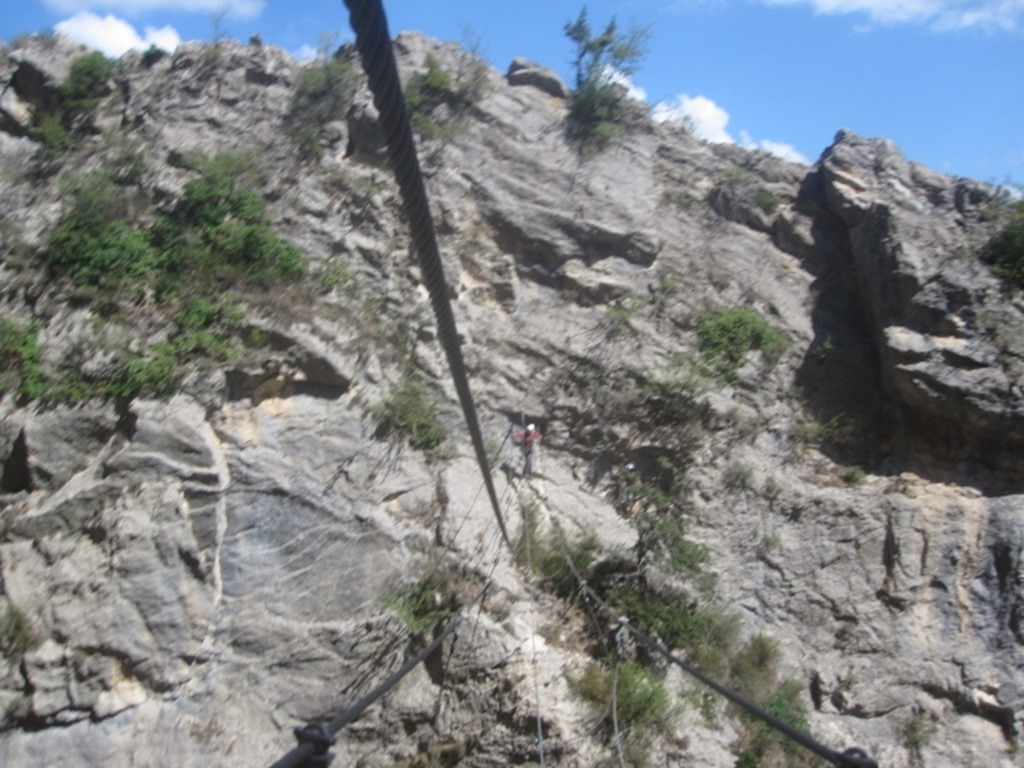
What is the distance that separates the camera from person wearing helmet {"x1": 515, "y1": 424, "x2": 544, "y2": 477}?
424 inches

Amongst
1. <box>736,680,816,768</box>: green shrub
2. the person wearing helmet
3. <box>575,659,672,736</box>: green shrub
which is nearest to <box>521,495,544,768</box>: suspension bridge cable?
<box>575,659,672,736</box>: green shrub

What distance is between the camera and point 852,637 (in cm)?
972

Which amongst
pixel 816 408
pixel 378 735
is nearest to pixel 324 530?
pixel 378 735

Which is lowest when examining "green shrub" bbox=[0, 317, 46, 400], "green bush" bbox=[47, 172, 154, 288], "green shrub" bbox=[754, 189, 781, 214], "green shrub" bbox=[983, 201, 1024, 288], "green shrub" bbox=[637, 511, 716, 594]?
"green shrub" bbox=[637, 511, 716, 594]

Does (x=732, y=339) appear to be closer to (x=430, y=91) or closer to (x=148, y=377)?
(x=430, y=91)

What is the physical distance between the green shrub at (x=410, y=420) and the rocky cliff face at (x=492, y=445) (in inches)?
4.8

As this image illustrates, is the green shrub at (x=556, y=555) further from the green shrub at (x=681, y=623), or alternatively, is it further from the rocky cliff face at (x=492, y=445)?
the green shrub at (x=681, y=623)

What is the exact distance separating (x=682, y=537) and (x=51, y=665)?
24.6ft

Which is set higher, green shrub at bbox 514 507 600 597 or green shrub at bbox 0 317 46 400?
green shrub at bbox 0 317 46 400

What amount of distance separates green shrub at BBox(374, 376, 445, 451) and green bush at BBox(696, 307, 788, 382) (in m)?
4.62

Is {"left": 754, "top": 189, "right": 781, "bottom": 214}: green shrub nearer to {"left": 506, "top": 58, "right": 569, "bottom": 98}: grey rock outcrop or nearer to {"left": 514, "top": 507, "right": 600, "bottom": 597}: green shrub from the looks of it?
{"left": 506, "top": 58, "right": 569, "bottom": 98}: grey rock outcrop

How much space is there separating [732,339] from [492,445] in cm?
442

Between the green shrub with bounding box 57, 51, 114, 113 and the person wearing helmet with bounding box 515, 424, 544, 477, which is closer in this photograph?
the person wearing helmet with bounding box 515, 424, 544, 477

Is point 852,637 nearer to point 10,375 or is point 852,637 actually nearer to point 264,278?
point 264,278
